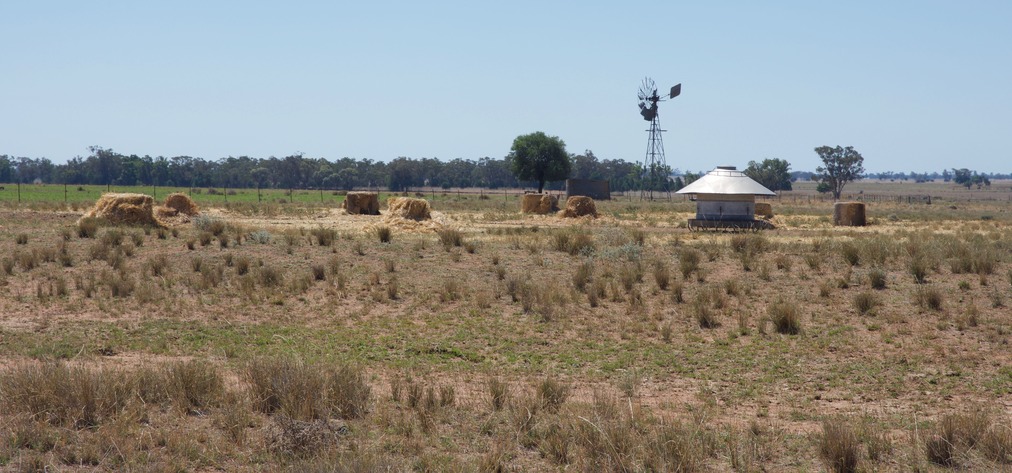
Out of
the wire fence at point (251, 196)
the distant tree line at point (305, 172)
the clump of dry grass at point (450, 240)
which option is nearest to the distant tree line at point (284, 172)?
the distant tree line at point (305, 172)

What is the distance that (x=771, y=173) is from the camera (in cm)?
15488

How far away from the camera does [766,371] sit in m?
12.5

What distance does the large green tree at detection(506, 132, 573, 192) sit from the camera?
310 feet

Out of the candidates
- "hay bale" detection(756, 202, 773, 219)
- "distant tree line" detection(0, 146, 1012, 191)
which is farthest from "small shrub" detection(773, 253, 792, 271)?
"distant tree line" detection(0, 146, 1012, 191)

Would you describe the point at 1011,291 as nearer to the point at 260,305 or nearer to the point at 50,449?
the point at 260,305

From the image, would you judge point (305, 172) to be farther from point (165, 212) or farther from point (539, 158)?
point (165, 212)

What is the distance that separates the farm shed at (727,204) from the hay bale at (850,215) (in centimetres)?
475

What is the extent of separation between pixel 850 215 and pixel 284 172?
13933 cm

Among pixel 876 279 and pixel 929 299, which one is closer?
pixel 929 299

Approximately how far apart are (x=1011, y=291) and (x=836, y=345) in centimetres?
645

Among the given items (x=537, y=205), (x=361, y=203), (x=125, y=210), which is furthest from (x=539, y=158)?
(x=125, y=210)

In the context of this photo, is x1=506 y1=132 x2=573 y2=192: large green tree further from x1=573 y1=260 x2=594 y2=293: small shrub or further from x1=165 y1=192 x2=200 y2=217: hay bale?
x1=573 y1=260 x2=594 y2=293: small shrub

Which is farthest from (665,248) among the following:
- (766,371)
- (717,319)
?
(766,371)

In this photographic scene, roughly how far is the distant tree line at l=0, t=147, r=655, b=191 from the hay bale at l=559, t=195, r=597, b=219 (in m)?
104
